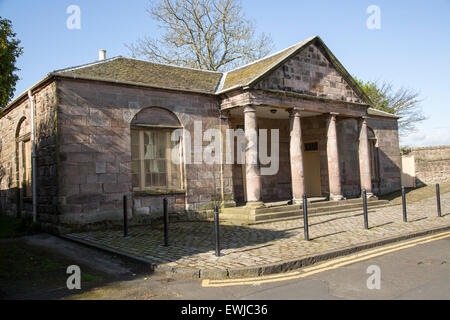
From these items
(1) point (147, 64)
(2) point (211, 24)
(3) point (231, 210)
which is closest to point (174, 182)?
(3) point (231, 210)

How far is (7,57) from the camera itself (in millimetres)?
10586

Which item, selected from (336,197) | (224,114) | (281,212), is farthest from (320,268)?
(336,197)

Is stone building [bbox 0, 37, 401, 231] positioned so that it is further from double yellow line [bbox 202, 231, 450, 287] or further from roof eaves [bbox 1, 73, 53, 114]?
double yellow line [bbox 202, 231, 450, 287]

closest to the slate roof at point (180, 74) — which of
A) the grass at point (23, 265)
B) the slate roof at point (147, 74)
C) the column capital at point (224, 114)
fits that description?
the slate roof at point (147, 74)

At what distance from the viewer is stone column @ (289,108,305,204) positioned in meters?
12.8

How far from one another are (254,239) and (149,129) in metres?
5.37

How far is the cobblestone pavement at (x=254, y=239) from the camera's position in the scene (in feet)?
21.2

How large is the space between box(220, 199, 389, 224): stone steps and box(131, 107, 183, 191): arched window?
210 cm

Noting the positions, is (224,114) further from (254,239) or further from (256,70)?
(254,239)

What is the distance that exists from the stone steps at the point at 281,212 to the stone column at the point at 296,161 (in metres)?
0.56

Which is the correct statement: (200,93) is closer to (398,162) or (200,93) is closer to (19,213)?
(19,213)

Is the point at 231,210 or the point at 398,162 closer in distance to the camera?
the point at 231,210

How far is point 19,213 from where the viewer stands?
1276 cm

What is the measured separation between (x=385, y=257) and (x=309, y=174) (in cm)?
1068
